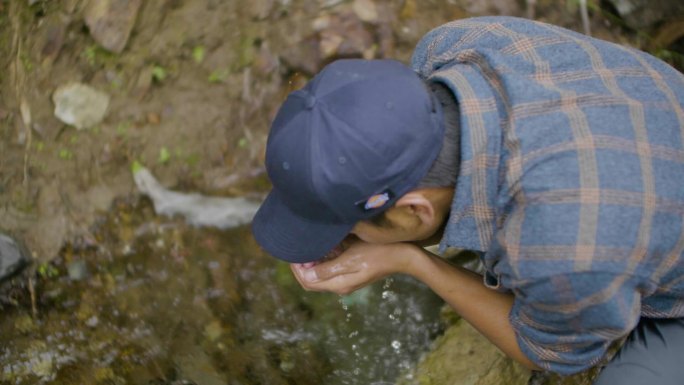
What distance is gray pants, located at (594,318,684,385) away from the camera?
79.6 inches

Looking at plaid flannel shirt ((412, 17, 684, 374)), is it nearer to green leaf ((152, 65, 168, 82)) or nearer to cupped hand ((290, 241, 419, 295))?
cupped hand ((290, 241, 419, 295))

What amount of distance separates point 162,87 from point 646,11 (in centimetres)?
220

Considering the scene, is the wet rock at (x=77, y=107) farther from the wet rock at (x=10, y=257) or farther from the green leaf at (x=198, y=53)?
the wet rock at (x=10, y=257)

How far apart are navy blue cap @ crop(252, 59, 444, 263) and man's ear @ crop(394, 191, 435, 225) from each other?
0.03m

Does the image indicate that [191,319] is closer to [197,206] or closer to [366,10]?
[197,206]

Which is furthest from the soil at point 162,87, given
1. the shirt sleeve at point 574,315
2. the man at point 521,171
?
the shirt sleeve at point 574,315

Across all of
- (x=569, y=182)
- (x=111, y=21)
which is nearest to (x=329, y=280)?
(x=569, y=182)

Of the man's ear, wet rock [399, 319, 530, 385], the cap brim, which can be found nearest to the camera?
the man's ear

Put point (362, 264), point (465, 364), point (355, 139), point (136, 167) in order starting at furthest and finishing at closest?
point (136, 167)
point (465, 364)
point (362, 264)
point (355, 139)

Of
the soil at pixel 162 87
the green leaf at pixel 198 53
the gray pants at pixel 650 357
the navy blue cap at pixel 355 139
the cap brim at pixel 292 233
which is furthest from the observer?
the green leaf at pixel 198 53

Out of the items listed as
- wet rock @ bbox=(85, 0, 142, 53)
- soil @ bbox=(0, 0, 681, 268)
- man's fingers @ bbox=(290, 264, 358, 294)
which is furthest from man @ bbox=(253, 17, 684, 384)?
wet rock @ bbox=(85, 0, 142, 53)

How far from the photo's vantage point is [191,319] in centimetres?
273

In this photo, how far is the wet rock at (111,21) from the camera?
288 cm

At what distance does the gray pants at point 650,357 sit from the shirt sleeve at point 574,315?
347mm
